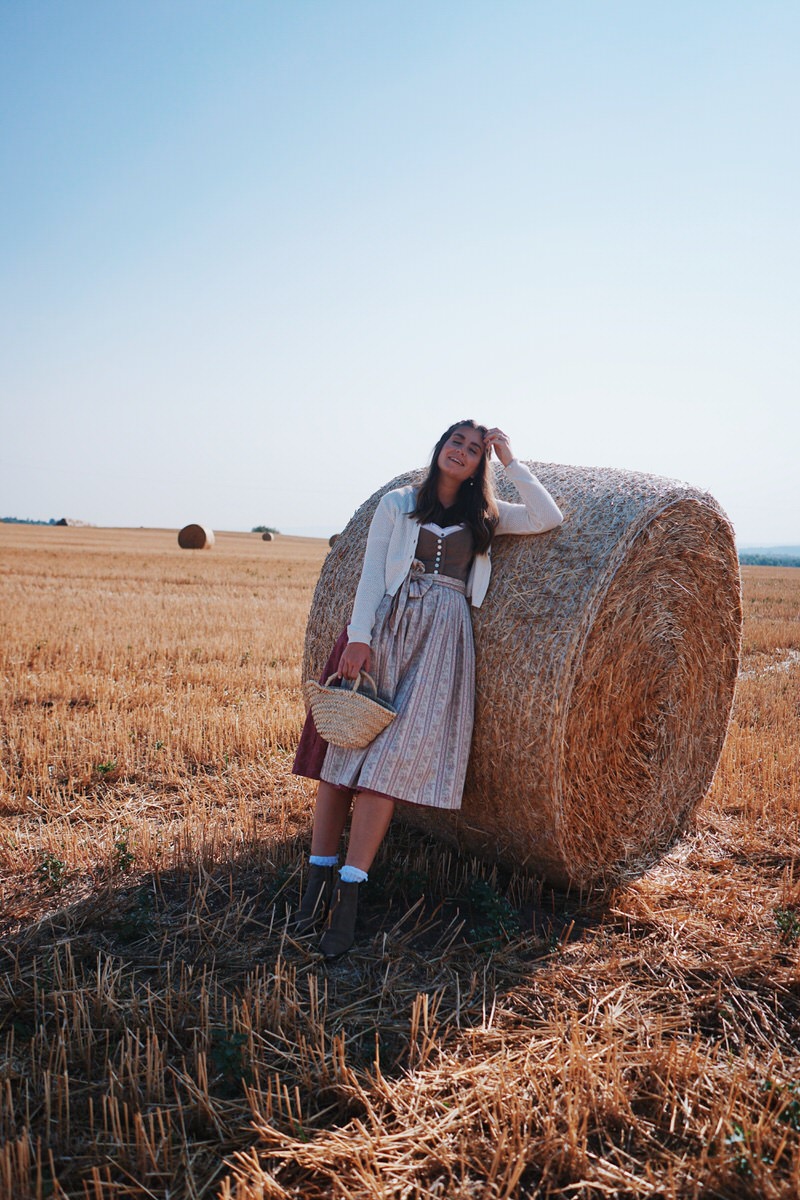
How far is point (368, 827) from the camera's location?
12.5 ft

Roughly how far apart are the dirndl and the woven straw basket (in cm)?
7

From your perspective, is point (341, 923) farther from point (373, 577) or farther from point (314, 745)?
point (373, 577)

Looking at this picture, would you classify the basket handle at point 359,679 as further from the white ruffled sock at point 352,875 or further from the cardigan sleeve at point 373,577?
the white ruffled sock at point 352,875

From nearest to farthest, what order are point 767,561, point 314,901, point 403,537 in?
point 314,901
point 403,537
point 767,561

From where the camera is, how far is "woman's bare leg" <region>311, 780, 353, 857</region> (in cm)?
403

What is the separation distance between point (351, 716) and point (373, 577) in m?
0.67

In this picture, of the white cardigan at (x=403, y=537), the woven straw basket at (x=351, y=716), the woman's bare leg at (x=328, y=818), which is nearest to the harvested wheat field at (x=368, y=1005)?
the woman's bare leg at (x=328, y=818)

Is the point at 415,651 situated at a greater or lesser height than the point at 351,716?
greater

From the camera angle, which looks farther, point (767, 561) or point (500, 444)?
point (767, 561)

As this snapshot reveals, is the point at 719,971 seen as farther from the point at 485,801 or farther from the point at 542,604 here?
the point at 542,604

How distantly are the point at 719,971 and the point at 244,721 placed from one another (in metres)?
3.98

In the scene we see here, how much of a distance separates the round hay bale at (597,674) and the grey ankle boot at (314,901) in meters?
0.77

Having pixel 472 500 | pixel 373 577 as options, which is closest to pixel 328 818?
pixel 373 577

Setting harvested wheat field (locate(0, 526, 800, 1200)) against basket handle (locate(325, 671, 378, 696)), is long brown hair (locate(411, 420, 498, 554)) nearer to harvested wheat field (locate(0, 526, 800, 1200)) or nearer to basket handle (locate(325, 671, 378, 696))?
basket handle (locate(325, 671, 378, 696))
